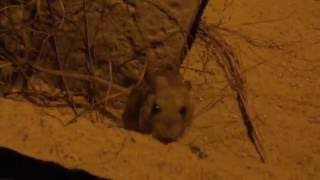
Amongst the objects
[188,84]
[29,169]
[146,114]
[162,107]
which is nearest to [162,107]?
[162,107]

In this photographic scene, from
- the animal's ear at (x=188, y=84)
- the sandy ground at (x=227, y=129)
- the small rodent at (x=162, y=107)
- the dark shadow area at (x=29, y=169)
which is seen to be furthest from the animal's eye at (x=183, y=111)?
the dark shadow area at (x=29, y=169)

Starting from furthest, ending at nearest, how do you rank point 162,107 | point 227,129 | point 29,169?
point 227,129
point 162,107
point 29,169

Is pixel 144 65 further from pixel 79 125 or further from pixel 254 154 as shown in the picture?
pixel 254 154

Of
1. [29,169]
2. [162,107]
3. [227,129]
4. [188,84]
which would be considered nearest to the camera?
[29,169]

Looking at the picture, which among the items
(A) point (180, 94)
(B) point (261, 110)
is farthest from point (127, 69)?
(B) point (261, 110)

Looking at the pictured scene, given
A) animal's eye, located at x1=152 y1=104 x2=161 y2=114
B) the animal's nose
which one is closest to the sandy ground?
the animal's nose

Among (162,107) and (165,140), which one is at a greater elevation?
(162,107)

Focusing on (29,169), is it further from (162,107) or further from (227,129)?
(227,129)

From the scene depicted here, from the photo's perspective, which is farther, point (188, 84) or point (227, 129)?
point (188, 84)

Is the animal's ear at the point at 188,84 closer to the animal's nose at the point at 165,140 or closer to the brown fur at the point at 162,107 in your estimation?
the brown fur at the point at 162,107
